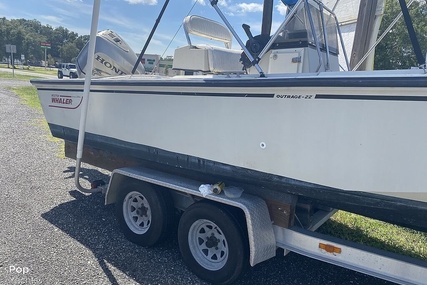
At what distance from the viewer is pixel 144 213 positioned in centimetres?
371

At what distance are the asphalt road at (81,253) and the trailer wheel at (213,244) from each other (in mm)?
→ 164

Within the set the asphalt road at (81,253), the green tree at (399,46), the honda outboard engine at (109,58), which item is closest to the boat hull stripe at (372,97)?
the asphalt road at (81,253)

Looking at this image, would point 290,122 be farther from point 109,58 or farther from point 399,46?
point 399,46

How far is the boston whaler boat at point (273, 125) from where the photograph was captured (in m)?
2.16

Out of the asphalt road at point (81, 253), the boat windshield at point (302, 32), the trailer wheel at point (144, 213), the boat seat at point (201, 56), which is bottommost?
the asphalt road at point (81, 253)

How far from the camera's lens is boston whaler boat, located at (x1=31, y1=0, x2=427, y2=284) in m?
2.16

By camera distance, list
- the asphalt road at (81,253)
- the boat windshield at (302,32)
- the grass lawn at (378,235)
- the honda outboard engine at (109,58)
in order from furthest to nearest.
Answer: the honda outboard engine at (109,58) < the grass lawn at (378,235) < the boat windshield at (302,32) < the asphalt road at (81,253)

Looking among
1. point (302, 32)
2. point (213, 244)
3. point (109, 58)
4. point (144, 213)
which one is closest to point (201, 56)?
point (302, 32)

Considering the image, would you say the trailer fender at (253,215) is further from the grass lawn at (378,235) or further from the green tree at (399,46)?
the green tree at (399,46)

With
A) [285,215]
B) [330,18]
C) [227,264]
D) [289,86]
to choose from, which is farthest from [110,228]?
[330,18]

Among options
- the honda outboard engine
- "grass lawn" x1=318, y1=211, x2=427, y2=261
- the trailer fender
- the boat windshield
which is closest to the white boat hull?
the trailer fender

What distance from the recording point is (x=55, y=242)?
11.7 ft

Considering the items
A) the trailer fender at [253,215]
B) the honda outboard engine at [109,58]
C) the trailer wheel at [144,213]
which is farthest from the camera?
the honda outboard engine at [109,58]

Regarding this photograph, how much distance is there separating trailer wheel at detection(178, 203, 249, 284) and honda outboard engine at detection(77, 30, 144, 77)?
2374mm
